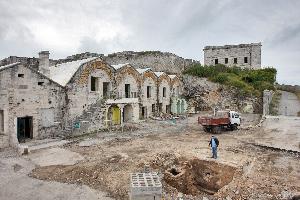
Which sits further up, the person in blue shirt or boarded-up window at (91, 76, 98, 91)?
boarded-up window at (91, 76, 98, 91)

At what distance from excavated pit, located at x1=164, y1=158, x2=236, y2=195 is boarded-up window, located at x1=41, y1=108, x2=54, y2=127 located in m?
10.9

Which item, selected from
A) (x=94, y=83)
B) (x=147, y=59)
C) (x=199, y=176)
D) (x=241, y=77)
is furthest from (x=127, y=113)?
(x=241, y=77)

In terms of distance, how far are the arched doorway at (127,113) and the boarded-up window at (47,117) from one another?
31.6 feet

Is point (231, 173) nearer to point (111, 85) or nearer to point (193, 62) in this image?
point (111, 85)

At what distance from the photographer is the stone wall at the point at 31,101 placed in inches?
763

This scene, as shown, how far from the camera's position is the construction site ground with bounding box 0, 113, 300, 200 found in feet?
39.8

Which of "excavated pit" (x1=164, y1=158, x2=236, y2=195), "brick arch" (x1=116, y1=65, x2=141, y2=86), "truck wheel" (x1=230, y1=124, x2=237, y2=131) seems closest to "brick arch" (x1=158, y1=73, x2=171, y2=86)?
"brick arch" (x1=116, y1=65, x2=141, y2=86)

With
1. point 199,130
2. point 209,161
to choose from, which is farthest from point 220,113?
point 209,161

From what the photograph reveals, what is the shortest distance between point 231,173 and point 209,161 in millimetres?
1437

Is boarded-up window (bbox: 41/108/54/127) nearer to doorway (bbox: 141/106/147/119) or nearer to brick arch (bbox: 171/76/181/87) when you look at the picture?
doorway (bbox: 141/106/147/119)

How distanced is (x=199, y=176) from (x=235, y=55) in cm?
3901

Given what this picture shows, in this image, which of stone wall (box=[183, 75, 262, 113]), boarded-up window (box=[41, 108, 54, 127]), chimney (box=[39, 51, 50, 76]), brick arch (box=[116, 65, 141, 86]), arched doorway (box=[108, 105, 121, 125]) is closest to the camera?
boarded-up window (box=[41, 108, 54, 127])

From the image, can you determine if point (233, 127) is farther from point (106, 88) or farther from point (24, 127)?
point (24, 127)

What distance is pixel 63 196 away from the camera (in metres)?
11.8
